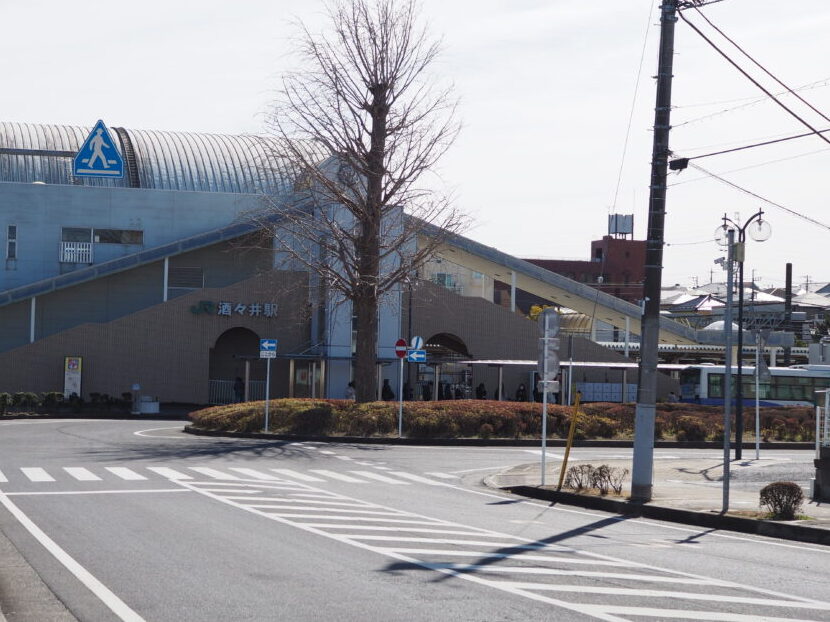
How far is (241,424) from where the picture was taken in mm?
33969

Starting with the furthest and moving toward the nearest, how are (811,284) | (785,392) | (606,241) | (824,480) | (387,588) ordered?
(811,284), (606,241), (785,392), (824,480), (387,588)

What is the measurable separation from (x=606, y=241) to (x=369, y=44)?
73444mm

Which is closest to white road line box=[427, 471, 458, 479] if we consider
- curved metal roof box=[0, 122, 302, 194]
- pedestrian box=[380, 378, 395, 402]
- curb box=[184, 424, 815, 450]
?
curb box=[184, 424, 815, 450]

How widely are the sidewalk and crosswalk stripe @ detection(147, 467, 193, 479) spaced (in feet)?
20.8

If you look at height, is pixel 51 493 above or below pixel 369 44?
below

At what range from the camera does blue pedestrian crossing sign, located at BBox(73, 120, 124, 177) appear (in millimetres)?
22078

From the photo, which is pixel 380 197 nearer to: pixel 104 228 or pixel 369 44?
pixel 369 44

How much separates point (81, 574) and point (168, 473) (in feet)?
Result: 37.9

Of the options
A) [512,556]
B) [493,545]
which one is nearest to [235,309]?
[493,545]

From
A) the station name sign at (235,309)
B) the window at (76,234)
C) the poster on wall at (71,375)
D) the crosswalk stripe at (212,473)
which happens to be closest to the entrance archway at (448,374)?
the station name sign at (235,309)

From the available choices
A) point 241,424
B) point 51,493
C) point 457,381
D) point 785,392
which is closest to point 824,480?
point 51,493

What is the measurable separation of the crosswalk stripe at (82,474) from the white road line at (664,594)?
39.5ft

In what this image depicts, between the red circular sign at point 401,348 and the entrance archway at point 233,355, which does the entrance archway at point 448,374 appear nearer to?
the entrance archway at point 233,355

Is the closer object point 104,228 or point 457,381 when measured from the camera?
point 104,228
